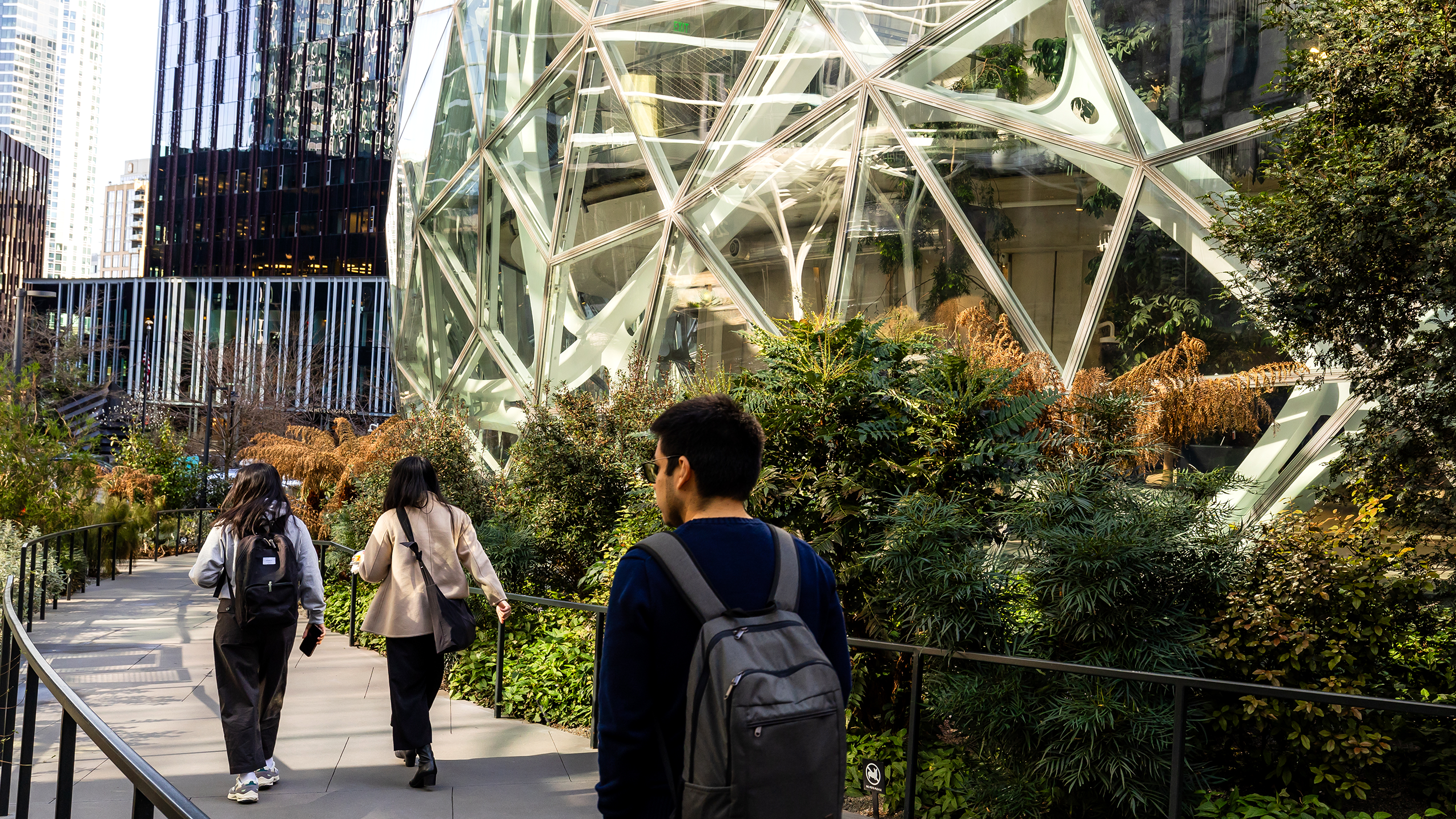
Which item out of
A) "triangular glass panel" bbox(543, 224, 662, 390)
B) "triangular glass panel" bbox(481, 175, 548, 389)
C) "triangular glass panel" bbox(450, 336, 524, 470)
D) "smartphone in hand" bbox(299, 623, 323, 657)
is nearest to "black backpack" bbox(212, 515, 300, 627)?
"smartphone in hand" bbox(299, 623, 323, 657)

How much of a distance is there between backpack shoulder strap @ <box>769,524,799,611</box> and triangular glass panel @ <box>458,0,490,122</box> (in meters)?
15.0

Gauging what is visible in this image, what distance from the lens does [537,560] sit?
9.95 m

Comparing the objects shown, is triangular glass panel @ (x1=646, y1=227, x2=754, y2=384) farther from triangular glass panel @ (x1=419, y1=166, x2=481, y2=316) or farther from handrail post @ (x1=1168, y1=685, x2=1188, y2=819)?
handrail post @ (x1=1168, y1=685, x2=1188, y2=819)

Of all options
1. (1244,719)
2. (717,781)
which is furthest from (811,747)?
(1244,719)

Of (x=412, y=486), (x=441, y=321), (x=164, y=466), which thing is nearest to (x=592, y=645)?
(x=412, y=486)

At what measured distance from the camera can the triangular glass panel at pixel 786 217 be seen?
35.8 ft

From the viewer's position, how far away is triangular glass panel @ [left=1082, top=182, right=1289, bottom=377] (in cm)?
835

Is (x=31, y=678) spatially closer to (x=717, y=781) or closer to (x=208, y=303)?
(x=717, y=781)

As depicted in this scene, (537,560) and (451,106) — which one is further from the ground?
(451,106)

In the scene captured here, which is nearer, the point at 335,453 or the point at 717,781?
the point at 717,781

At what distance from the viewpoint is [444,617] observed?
18.6 ft

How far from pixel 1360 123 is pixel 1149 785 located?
3829 millimetres

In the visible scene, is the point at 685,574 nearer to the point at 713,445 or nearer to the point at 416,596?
the point at 713,445

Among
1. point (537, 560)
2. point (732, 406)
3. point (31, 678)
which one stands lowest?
point (537, 560)
